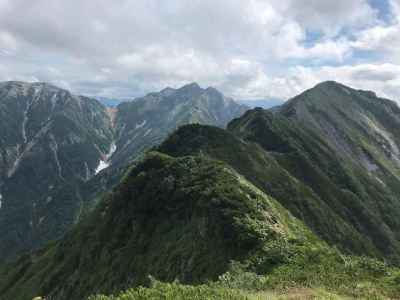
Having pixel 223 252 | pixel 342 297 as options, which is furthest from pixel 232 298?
pixel 223 252

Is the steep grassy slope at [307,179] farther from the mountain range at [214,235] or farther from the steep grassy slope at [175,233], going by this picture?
the steep grassy slope at [175,233]

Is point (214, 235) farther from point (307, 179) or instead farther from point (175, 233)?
point (307, 179)

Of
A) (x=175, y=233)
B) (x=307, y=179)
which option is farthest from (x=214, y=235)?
(x=307, y=179)

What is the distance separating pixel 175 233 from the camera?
5675 centimetres

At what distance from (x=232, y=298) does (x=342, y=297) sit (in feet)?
25.5

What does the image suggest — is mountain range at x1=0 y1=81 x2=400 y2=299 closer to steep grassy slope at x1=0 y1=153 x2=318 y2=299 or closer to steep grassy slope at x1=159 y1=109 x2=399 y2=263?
steep grassy slope at x1=0 y1=153 x2=318 y2=299

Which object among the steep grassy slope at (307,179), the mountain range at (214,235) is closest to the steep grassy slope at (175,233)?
the mountain range at (214,235)

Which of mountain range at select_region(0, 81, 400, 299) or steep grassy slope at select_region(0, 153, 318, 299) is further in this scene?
steep grassy slope at select_region(0, 153, 318, 299)

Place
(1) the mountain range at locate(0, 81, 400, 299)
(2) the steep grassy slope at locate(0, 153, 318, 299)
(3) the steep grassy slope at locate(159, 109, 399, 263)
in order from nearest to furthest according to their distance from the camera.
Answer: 1. (1) the mountain range at locate(0, 81, 400, 299)
2. (2) the steep grassy slope at locate(0, 153, 318, 299)
3. (3) the steep grassy slope at locate(159, 109, 399, 263)

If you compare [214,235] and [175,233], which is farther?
[175,233]

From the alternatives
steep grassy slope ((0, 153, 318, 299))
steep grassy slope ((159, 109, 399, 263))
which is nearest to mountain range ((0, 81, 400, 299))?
steep grassy slope ((0, 153, 318, 299))

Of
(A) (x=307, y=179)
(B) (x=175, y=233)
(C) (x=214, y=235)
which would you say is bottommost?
(B) (x=175, y=233)

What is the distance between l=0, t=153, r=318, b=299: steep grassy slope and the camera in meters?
43.9

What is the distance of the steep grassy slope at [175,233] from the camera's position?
43938mm
